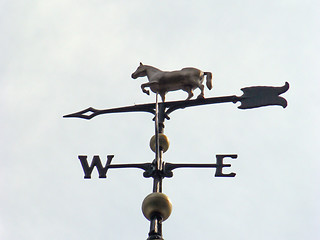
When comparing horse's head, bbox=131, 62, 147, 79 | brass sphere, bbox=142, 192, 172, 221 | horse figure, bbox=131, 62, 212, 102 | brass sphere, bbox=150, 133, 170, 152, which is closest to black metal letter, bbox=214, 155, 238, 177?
brass sphere, bbox=150, 133, 170, 152

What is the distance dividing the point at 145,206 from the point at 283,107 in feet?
5.57

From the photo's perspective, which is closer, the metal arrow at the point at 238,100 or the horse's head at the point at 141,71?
the metal arrow at the point at 238,100

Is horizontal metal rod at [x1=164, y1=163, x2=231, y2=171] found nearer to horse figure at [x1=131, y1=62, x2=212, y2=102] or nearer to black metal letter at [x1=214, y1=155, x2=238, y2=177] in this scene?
black metal letter at [x1=214, y1=155, x2=238, y2=177]

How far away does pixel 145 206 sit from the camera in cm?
324

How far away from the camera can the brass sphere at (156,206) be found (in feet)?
10.6

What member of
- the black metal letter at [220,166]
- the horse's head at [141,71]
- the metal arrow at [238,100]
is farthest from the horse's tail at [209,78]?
the black metal letter at [220,166]

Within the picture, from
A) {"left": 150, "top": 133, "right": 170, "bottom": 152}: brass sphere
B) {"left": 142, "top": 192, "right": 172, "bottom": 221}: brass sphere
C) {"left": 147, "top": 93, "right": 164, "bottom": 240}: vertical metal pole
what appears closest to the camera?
{"left": 147, "top": 93, "right": 164, "bottom": 240}: vertical metal pole

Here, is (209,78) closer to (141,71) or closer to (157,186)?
(141,71)

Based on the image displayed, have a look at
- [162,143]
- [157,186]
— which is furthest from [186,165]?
[157,186]

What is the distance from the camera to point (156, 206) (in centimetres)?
322

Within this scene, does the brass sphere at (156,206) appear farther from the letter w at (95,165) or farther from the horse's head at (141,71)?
the horse's head at (141,71)

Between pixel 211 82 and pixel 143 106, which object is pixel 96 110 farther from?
pixel 211 82

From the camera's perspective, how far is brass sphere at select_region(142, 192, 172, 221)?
3.23 metres

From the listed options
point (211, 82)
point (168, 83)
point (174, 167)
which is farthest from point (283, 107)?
point (174, 167)
